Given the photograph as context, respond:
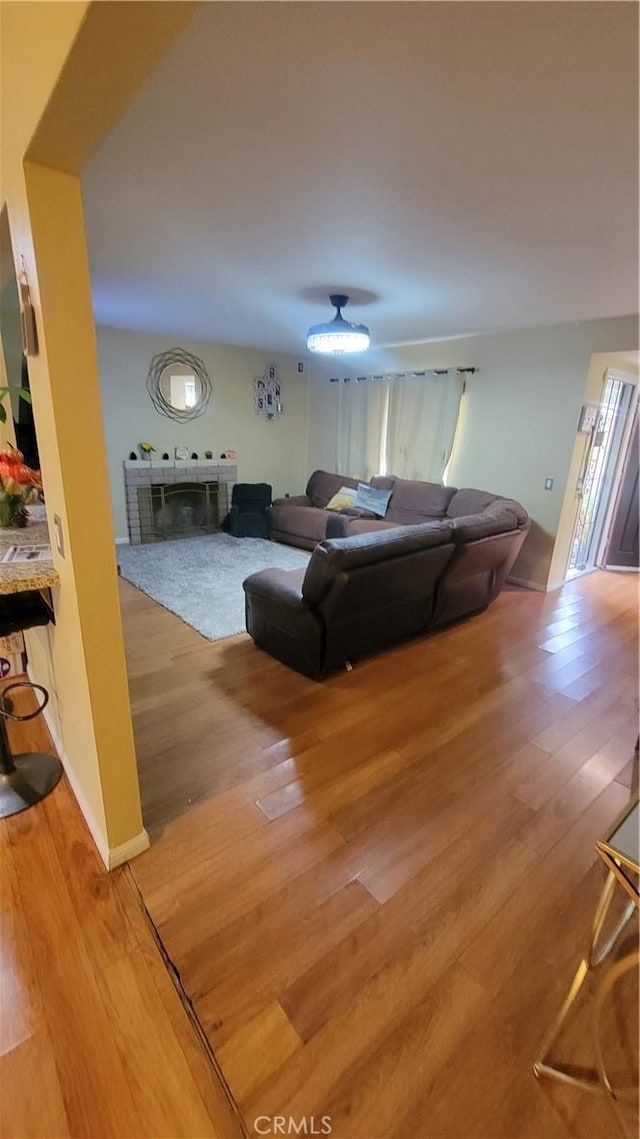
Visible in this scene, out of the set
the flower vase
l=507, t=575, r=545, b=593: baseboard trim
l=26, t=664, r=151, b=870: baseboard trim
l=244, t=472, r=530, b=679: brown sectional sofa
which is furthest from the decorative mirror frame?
l=26, t=664, r=151, b=870: baseboard trim

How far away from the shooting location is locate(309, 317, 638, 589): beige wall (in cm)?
405

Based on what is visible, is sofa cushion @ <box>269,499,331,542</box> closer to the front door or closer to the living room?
the living room

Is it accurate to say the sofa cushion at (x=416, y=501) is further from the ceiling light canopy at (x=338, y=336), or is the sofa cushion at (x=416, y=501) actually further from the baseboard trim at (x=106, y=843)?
the baseboard trim at (x=106, y=843)

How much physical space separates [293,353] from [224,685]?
5.21 metres

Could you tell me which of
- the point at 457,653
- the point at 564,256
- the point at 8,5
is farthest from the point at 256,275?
the point at 457,653

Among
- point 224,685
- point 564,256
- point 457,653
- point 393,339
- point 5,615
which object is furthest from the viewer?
point 393,339

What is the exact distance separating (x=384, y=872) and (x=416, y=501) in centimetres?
413

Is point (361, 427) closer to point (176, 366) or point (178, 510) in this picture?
point (176, 366)

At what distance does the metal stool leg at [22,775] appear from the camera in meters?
1.86

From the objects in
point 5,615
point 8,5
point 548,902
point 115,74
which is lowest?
point 548,902

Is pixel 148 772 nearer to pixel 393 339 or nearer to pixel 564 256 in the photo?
pixel 564 256

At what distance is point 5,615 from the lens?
5.62 ft

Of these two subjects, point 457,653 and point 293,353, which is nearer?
point 457,653

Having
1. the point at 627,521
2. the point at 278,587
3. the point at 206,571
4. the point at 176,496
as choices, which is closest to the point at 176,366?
the point at 176,496
